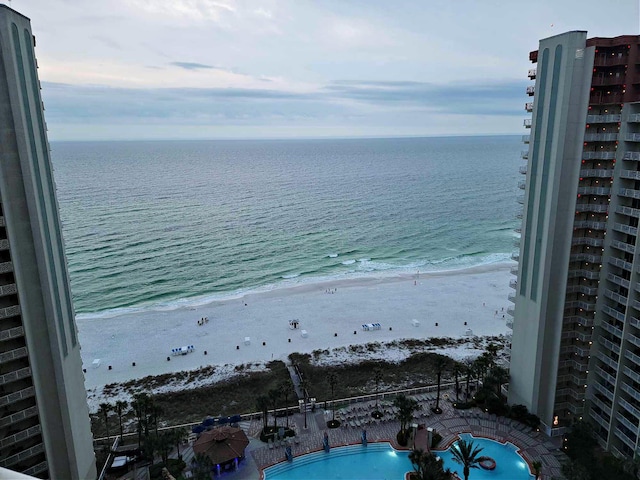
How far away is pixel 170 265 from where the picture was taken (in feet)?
315

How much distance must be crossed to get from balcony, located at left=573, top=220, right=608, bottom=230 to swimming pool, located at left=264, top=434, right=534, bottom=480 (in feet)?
65.0

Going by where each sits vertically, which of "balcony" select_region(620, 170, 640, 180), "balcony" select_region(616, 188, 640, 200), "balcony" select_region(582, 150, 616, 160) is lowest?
"balcony" select_region(616, 188, 640, 200)

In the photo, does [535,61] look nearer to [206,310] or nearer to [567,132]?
[567,132]

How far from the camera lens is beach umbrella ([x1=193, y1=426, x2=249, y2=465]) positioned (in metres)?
35.5

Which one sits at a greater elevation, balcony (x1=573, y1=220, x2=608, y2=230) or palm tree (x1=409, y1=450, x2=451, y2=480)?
balcony (x1=573, y1=220, x2=608, y2=230)

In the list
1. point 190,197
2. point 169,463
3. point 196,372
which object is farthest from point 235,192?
point 169,463

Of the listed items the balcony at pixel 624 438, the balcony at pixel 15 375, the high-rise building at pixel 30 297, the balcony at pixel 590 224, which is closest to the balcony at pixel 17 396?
the high-rise building at pixel 30 297

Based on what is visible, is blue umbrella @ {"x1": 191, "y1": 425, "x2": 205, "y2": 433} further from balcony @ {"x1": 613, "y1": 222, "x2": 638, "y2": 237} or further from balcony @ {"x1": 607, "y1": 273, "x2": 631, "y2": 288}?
balcony @ {"x1": 613, "y1": 222, "x2": 638, "y2": 237}

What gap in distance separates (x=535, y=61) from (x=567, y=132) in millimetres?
7044

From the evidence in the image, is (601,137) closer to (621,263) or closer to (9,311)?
(621,263)

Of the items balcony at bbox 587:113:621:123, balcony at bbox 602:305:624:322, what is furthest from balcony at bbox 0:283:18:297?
balcony at bbox 602:305:624:322

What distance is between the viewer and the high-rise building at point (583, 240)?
3272cm

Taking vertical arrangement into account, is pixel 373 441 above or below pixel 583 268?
below

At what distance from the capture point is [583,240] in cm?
3612
